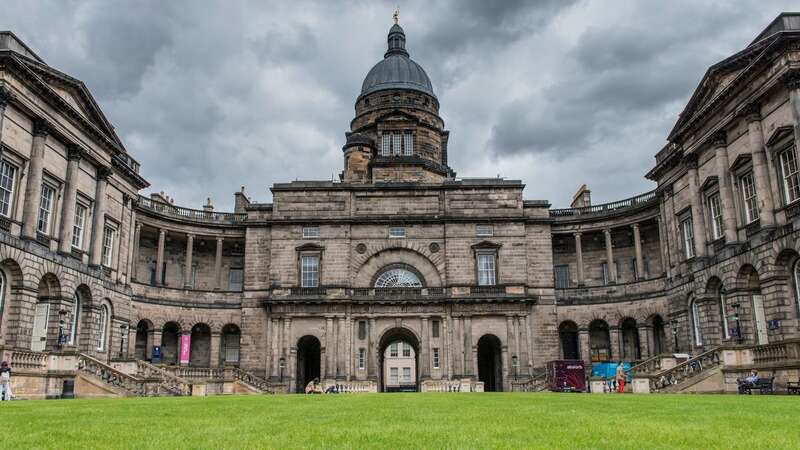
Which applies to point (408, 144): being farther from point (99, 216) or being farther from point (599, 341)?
point (99, 216)

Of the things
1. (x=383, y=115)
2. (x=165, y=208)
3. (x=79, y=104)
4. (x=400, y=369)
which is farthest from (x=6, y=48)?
(x=400, y=369)

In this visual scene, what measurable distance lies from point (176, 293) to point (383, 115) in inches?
886

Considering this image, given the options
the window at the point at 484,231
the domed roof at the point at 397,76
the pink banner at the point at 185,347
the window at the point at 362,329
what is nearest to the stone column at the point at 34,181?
the pink banner at the point at 185,347

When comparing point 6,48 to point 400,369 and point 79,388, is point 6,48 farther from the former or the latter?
point 400,369

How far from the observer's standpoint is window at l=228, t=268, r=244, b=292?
50.6 m

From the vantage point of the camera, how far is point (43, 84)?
96.0ft

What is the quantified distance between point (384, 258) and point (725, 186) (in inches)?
909

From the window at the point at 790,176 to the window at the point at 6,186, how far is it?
33142mm

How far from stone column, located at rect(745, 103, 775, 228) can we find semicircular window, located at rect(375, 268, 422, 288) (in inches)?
927

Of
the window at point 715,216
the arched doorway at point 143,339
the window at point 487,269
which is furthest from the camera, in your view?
the window at point 487,269

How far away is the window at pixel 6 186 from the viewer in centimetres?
2795

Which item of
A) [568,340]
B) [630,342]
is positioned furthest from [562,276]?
[630,342]

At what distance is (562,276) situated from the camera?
50469 millimetres

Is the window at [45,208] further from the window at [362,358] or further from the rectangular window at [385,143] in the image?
the rectangular window at [385,143]
